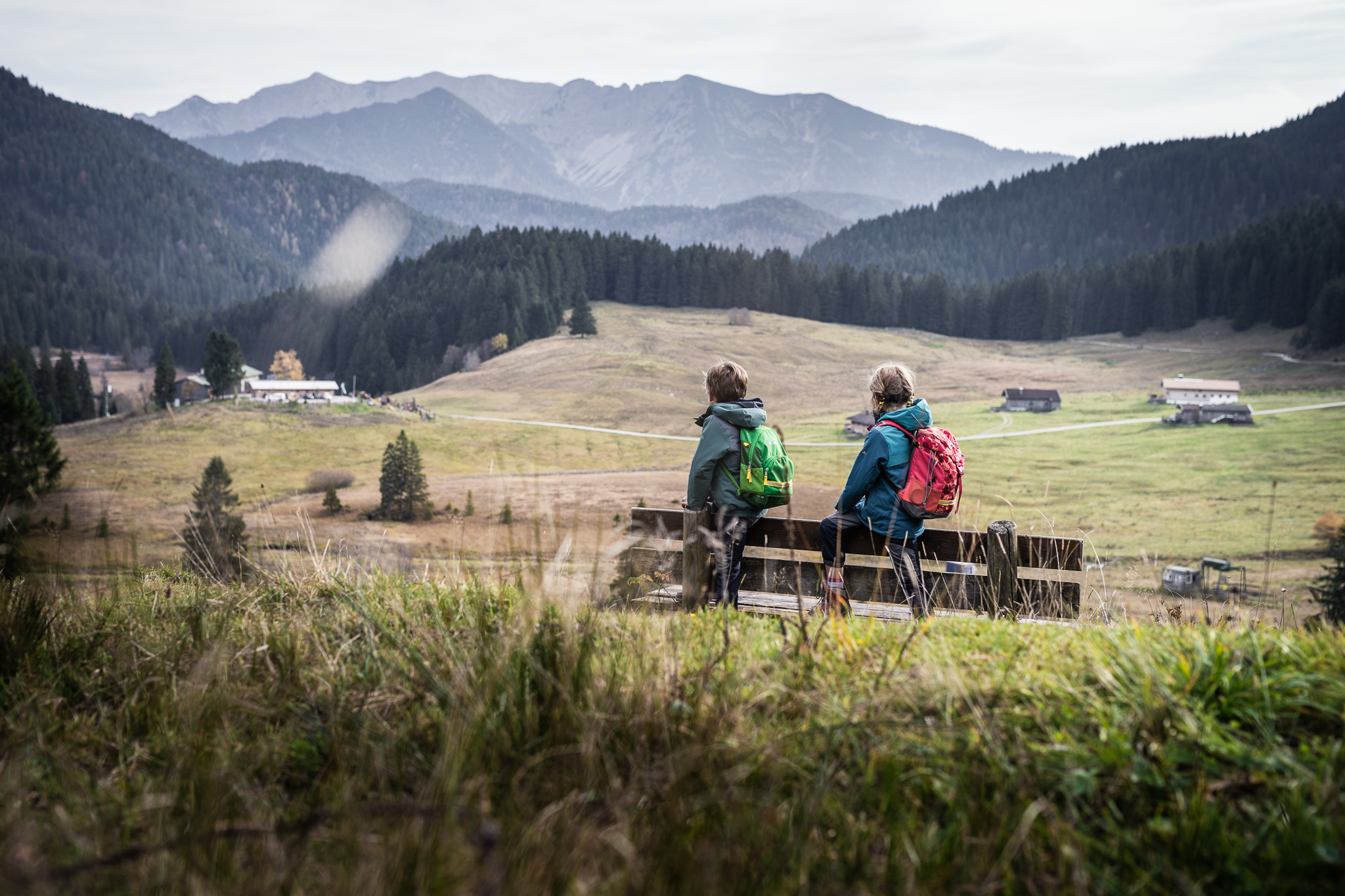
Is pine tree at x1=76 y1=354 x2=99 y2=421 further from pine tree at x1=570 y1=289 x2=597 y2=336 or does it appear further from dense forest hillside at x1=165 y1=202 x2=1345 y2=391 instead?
pine tree at x1=570 y1=289 x2=597 y2=336

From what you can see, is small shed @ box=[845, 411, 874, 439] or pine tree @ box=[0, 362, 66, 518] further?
small shed @ box=[845, 411, 874, 439]

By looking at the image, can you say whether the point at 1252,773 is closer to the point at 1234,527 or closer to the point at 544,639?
the point at 544,639

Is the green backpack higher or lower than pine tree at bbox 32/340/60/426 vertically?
lower

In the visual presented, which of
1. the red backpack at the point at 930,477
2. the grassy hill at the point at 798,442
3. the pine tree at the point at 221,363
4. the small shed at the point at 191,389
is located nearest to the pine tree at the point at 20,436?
the grassy hill at the point at 798,442

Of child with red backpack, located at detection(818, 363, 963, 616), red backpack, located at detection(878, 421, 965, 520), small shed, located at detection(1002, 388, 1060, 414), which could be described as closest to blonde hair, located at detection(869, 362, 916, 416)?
child with red backpack, located at detection(818, 363, 963, 616)

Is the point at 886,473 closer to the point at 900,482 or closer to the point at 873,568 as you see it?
the point at 900,482

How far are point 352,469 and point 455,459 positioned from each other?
305 inches

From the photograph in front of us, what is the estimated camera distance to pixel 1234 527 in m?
41.9

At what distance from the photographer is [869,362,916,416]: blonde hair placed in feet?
19.4

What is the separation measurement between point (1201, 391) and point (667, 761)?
283ft

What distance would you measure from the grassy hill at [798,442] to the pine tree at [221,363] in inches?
245

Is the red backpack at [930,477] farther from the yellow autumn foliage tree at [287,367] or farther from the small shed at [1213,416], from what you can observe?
the yellow autumn foliage tree at [287,367]

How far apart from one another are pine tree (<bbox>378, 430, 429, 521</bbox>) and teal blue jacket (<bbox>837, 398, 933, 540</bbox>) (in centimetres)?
4380

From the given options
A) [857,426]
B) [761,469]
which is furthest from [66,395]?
[761,469]
